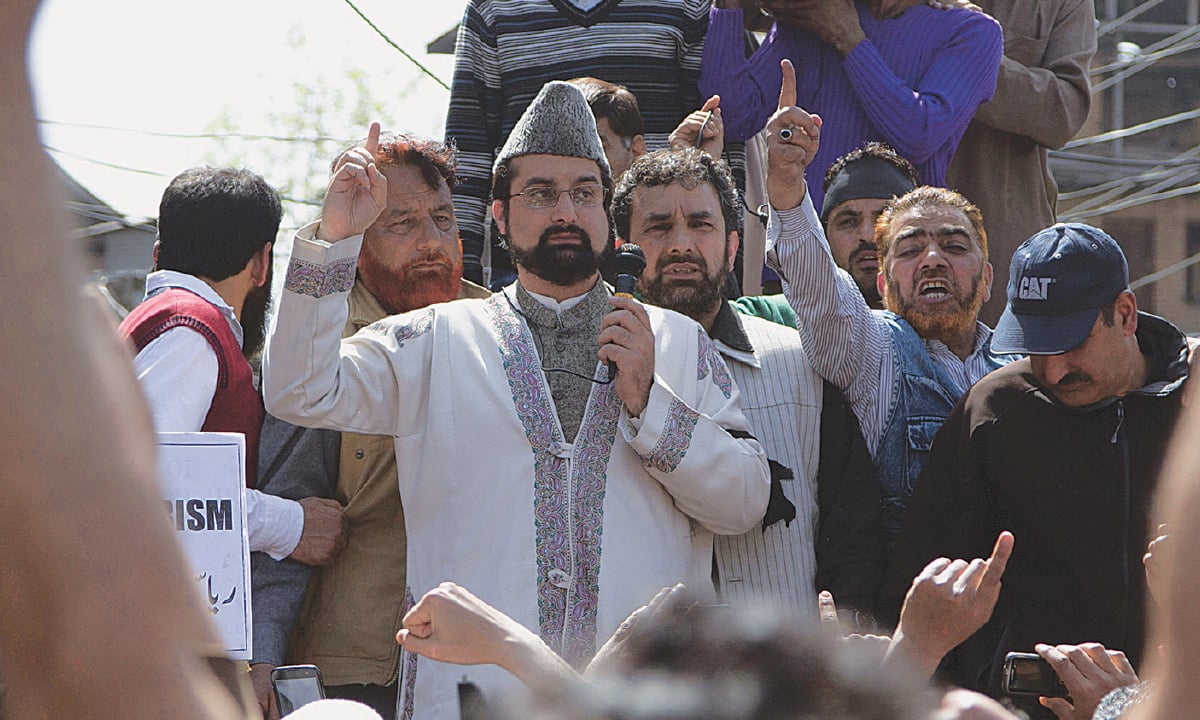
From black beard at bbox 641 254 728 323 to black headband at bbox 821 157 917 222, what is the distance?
59cm

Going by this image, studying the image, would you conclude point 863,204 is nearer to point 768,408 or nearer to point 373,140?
point 768,408

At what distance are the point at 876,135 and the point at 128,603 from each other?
4182 mm

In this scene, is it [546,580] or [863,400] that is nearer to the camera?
[546,580]

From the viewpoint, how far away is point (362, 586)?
142 inches

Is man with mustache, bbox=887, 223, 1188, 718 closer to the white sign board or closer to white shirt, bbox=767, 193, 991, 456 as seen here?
white shirt, bbox=767, 193, 991, 456

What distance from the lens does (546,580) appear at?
10.5ft

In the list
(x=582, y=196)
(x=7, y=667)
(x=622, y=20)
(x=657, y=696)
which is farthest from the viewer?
(x=622, y=20)

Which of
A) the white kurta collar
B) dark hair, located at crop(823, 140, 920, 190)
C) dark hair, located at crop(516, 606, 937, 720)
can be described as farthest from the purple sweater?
dark hair, located at crop(516, 606, 937, 720)

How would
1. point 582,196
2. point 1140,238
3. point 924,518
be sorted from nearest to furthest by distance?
point 924,518
point 582,196
point 1140,238

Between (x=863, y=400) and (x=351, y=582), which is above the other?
(x=863, y=400)

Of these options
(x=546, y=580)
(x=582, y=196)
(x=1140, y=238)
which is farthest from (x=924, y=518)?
(x=1140, y=238)

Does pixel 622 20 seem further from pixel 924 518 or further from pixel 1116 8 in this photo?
pixel 1116 8

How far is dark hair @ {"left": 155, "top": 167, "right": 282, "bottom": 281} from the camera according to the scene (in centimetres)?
341

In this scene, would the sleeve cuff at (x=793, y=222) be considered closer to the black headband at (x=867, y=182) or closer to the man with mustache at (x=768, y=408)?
the man with mustache at (x=768, y=408)
